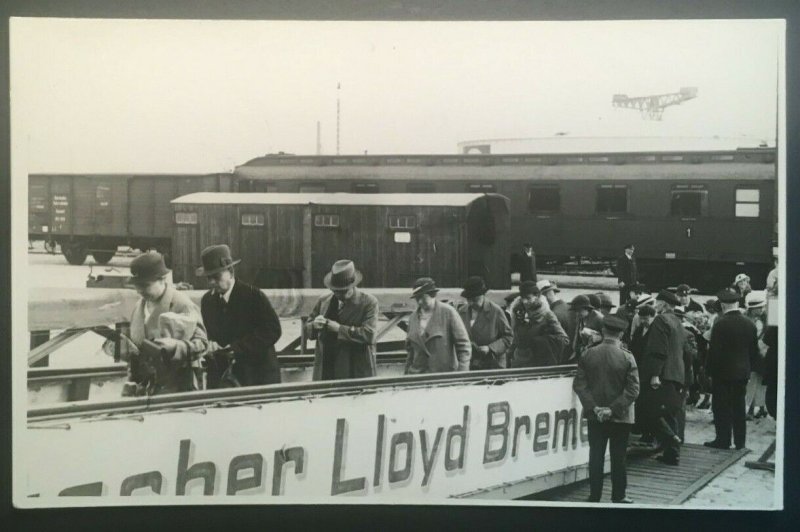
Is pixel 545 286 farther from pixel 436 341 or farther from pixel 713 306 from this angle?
pixel 713 306

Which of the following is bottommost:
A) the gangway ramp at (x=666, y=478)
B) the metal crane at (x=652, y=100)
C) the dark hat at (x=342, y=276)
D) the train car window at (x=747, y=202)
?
the gangway ramp at (x=666, y=478)

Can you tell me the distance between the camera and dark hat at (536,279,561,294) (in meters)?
3.06

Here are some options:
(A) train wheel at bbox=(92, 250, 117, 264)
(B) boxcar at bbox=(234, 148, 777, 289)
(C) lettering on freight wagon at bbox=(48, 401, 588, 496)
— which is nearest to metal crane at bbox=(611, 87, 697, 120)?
(B) boxcar at bbox=(234, 148, 777, 289)

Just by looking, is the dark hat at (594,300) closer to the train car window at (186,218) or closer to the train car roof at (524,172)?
the train car roof at (524,172)

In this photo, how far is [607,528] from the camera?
116 inches

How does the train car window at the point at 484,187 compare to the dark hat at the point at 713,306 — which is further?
the train car window at the point at 484,187

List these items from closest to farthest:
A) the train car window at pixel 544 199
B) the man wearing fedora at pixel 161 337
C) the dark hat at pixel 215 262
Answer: the man wearing fedora at pixel 161 337 → the dark hat at pixel 215 262 → the train car window at pixel 544 199

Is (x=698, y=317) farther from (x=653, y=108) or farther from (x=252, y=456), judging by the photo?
(x=252, y=456)

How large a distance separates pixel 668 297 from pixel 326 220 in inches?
55.7

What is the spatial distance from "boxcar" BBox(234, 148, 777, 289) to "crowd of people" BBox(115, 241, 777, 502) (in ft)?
0.54

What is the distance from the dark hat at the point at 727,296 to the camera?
9.77 feet

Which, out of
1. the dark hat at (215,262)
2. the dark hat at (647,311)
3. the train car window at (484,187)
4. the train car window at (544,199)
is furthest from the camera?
the train car window at (544,199)

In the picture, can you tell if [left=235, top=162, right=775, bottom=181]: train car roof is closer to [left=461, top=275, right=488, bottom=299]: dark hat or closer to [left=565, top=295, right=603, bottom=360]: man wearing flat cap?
[left=461, top=275, right=488, bottom=299]: dark hat

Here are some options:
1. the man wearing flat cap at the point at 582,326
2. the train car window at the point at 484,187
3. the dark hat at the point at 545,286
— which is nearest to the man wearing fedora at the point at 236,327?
the train car window at the point at 484,187
